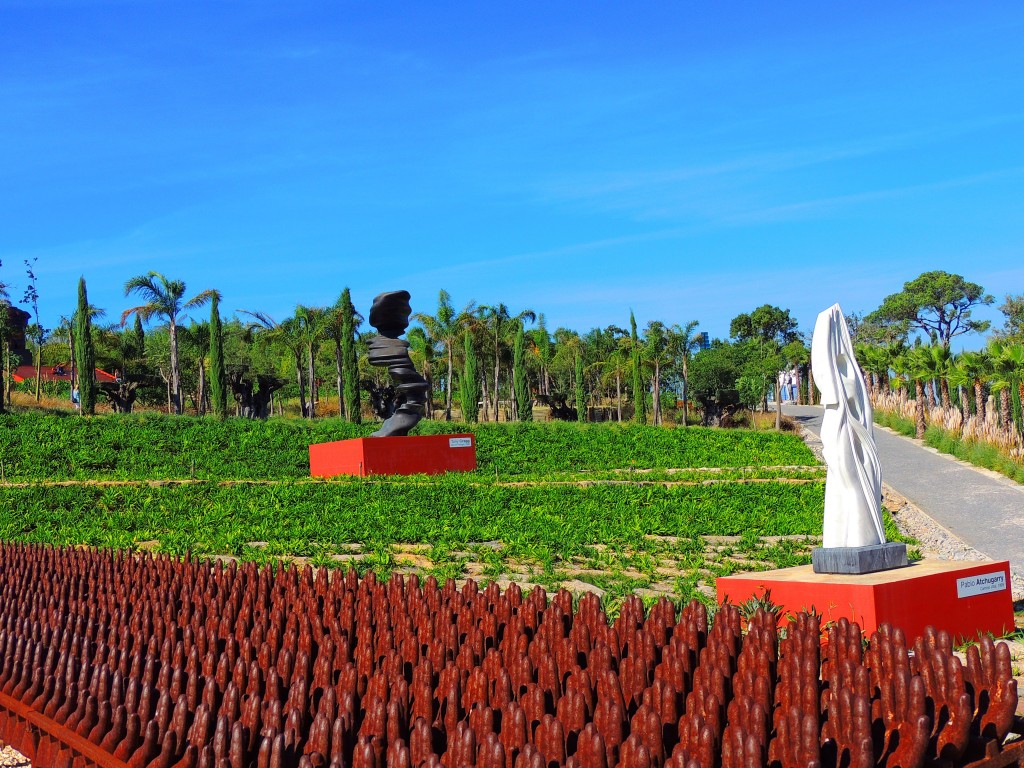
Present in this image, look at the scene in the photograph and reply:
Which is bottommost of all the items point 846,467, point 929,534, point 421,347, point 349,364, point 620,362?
point 929,534

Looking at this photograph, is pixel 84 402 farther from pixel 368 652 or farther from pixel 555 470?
pixel 368 652

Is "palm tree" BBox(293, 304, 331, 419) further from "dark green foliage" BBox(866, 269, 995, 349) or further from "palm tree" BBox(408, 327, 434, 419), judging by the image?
"dark green foliage" BBox(866, 269, 995, 349)

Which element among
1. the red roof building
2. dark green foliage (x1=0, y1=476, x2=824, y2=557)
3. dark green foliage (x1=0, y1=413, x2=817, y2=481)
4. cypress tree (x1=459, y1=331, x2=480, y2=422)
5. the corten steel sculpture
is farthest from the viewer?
the red roof building

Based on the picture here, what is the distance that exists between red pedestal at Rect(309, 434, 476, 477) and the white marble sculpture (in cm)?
1228

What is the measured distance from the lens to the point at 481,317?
42.1 meters

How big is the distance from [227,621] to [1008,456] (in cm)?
2153

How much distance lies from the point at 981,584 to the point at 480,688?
14.2 feet

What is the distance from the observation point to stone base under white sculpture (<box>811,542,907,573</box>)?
6.66m

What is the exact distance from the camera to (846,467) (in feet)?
22.7

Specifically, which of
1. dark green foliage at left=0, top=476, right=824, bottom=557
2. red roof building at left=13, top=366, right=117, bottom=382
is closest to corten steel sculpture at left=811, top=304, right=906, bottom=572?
dark green foliage at left=0, top=476, right=824, bottom=557

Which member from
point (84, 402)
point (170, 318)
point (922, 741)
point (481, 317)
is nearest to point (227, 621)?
point (922, 741)

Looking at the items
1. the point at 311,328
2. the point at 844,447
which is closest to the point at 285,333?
the point at 311,328

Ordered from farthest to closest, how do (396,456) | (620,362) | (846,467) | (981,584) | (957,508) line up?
1. (620,362)
2. (396,456)
3. (957,508)
4. (846,467)
5. (981,584)

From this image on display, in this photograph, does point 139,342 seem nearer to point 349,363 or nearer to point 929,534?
point 349,363
